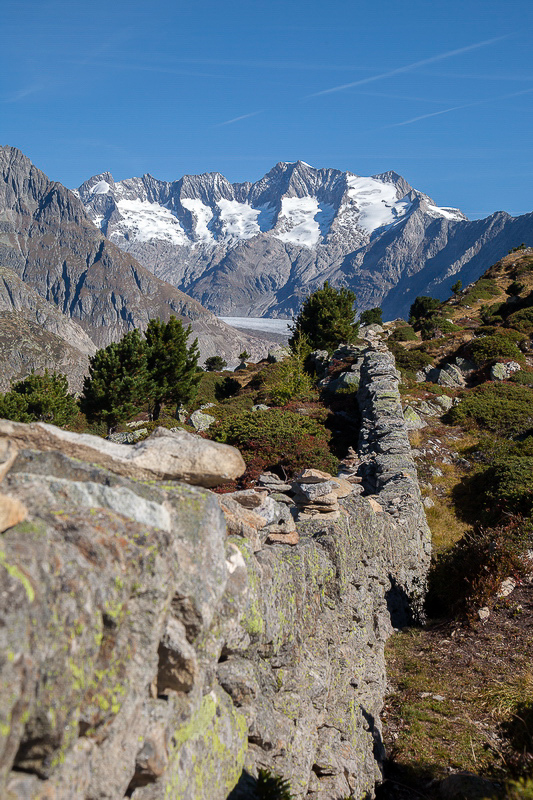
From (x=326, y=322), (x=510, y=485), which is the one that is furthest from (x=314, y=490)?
(x=326, y=322)

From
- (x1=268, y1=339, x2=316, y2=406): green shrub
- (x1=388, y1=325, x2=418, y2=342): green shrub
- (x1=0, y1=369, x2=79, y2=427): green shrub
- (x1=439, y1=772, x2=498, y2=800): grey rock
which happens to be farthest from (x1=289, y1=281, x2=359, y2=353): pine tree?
(x1=439, y1=772, x2=498, y2=800): grey rock

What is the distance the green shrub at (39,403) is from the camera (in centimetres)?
3409

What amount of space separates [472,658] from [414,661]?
1076 mm

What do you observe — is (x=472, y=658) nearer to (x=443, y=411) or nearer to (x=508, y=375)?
(x=443, y=411)

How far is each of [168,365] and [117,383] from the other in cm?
444

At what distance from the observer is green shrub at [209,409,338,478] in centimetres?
1828

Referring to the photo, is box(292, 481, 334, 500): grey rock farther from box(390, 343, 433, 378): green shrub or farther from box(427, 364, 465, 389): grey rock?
box(390, 343, 433, 378): green shrub

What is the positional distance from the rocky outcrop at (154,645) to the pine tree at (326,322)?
41703 mm

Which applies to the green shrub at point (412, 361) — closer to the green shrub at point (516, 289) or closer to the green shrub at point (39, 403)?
the green shrub at point (39, 403)

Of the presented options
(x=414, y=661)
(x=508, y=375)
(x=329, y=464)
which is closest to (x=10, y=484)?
(x=414, y=661)

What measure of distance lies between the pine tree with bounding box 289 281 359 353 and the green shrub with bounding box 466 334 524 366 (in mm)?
14391

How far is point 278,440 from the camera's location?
20.0 meters

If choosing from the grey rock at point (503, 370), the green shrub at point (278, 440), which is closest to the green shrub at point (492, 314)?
the grey rock at point (503, 370)

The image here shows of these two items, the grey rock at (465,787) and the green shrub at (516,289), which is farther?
the green shrub at (516,289)
